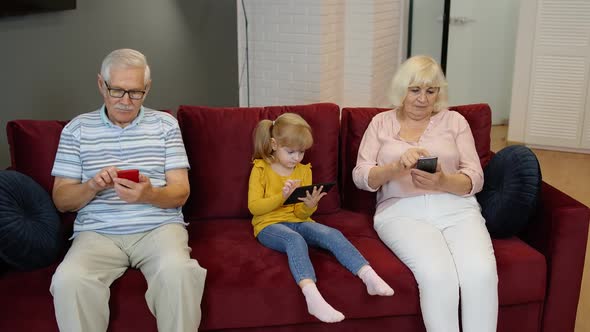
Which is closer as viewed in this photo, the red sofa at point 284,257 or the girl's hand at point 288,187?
the red sofa at point 284,257

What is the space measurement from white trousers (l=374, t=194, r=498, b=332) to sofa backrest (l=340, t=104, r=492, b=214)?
307 millimetres

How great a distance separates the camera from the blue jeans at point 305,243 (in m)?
2.13

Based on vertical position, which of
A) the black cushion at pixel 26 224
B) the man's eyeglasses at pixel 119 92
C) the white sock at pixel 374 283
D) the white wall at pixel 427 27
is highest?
the white wall at pixel 427 27

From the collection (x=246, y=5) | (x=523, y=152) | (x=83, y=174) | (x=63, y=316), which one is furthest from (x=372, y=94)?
(x=63, y=316)

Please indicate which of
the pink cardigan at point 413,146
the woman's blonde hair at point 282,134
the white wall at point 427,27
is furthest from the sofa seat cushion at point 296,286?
the white wall at point 427,27

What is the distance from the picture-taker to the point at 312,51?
4258mm

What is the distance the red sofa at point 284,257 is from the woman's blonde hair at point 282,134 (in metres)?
0.18

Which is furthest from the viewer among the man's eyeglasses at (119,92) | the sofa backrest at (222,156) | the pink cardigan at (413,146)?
the sofa backrest at (222,156)

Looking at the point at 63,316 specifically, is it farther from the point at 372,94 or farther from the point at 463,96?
the point at 463,96

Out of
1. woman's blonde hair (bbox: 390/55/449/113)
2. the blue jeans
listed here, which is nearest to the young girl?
the blue jeans

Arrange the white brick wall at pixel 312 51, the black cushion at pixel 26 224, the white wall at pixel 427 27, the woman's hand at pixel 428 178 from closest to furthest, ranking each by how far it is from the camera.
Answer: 1. the black cushion at pixel 26 224
2. the woman's hand at pixel 428 178
3. the white brick wall at pixel 312 51
4. the white wall at pixel 427 27

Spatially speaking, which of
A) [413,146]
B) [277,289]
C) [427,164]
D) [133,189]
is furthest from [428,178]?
[133,189]

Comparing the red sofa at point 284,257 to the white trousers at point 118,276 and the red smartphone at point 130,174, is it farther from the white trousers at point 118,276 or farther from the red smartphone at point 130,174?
the red smartphone at point 130,174

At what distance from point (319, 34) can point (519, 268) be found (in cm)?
237
